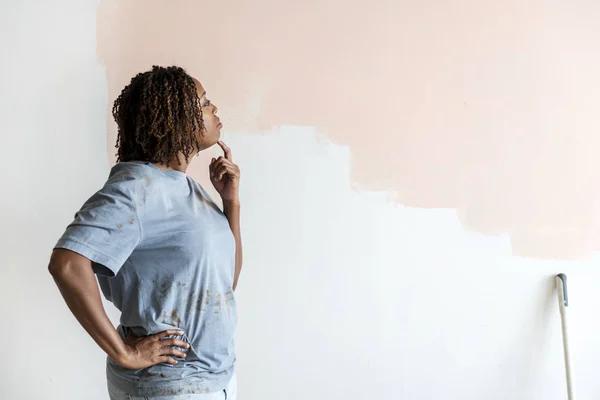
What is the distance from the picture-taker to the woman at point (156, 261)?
108 cm

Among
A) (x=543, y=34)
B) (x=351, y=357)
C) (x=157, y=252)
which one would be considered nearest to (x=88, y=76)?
(x=157, y=252)

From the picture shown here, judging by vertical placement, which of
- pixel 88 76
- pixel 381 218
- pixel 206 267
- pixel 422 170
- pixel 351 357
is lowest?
pixel 351 357

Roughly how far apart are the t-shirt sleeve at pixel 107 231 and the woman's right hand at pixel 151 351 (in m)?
0.14

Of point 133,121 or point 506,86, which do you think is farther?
point 506,86

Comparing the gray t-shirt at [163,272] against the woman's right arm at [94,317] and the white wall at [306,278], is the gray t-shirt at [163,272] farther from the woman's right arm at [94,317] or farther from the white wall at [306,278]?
the white wall at [306,278]

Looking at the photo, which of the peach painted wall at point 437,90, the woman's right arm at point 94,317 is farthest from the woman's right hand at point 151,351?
the peach painted wall at point 437,90

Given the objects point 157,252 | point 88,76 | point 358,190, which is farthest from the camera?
point 358,190

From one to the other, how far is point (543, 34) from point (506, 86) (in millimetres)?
193

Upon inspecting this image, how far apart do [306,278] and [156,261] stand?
0.75 metres

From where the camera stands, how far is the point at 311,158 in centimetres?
182

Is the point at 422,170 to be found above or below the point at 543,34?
below

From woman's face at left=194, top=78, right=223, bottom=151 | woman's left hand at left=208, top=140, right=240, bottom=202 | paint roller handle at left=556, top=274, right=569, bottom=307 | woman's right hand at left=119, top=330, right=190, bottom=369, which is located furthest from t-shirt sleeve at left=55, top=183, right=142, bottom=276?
paint roller handle at left=556, top=274, right=569, bottom=307

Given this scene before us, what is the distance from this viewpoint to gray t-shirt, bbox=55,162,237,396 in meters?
1.10

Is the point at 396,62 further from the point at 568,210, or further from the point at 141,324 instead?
the point at 141,324
